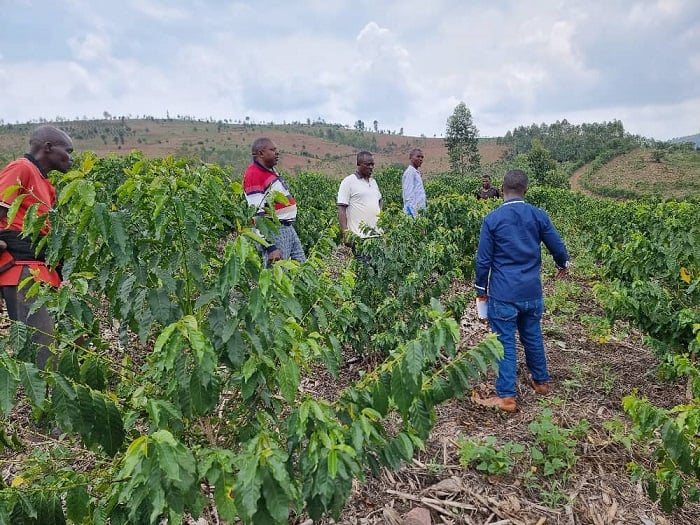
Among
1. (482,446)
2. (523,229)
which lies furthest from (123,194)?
(523,229)

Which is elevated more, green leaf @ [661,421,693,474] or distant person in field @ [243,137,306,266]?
distant person in field @ [243,137,306,266]

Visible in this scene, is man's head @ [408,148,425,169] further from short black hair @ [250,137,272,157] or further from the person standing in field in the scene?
short black hair @ [250,137,272,157]

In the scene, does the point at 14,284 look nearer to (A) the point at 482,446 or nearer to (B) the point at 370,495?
(B) the point at 370,495

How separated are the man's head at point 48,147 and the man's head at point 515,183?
313 centimetres

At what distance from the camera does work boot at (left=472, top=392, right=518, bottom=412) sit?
11.1 feet

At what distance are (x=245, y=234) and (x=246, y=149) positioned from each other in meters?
59.5

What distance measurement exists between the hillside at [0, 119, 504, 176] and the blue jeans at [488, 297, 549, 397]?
42245 mm

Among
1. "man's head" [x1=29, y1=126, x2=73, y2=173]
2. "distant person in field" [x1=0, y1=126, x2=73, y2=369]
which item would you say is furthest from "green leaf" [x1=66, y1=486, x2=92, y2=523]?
"man's head" [x1=29, y1=126, x2=73, y2=173]

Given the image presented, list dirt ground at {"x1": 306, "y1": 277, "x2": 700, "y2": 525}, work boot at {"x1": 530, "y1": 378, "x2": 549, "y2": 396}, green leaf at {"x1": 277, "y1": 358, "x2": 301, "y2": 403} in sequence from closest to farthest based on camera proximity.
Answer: green leaf at {"x1": 277, "y1": 358, "x2": 301, "y2": 403} < dirt ground at {"x1": 306, "y1": 277, "x2": 700, "y2": 525} < work boot at {"x1": 530, "y1": 378, "x2": 549, "y2": 396}

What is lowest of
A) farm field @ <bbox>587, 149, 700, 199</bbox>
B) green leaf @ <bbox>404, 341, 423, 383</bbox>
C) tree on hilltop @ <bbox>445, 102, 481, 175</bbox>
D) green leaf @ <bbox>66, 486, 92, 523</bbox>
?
green leaf @ <bbox>66, 486, 92, 523</bbox>

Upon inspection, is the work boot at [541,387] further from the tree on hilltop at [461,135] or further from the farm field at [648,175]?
the tree on hilltop at [461,135]

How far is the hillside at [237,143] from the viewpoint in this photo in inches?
2053

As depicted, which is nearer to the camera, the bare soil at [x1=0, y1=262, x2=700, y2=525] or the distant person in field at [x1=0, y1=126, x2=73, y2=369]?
the bare soil at [x1=0, y1=262, x2=700, y2=525]

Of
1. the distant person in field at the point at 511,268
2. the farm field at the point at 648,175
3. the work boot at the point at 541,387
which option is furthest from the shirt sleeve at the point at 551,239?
the farm field at the point at 648,175
